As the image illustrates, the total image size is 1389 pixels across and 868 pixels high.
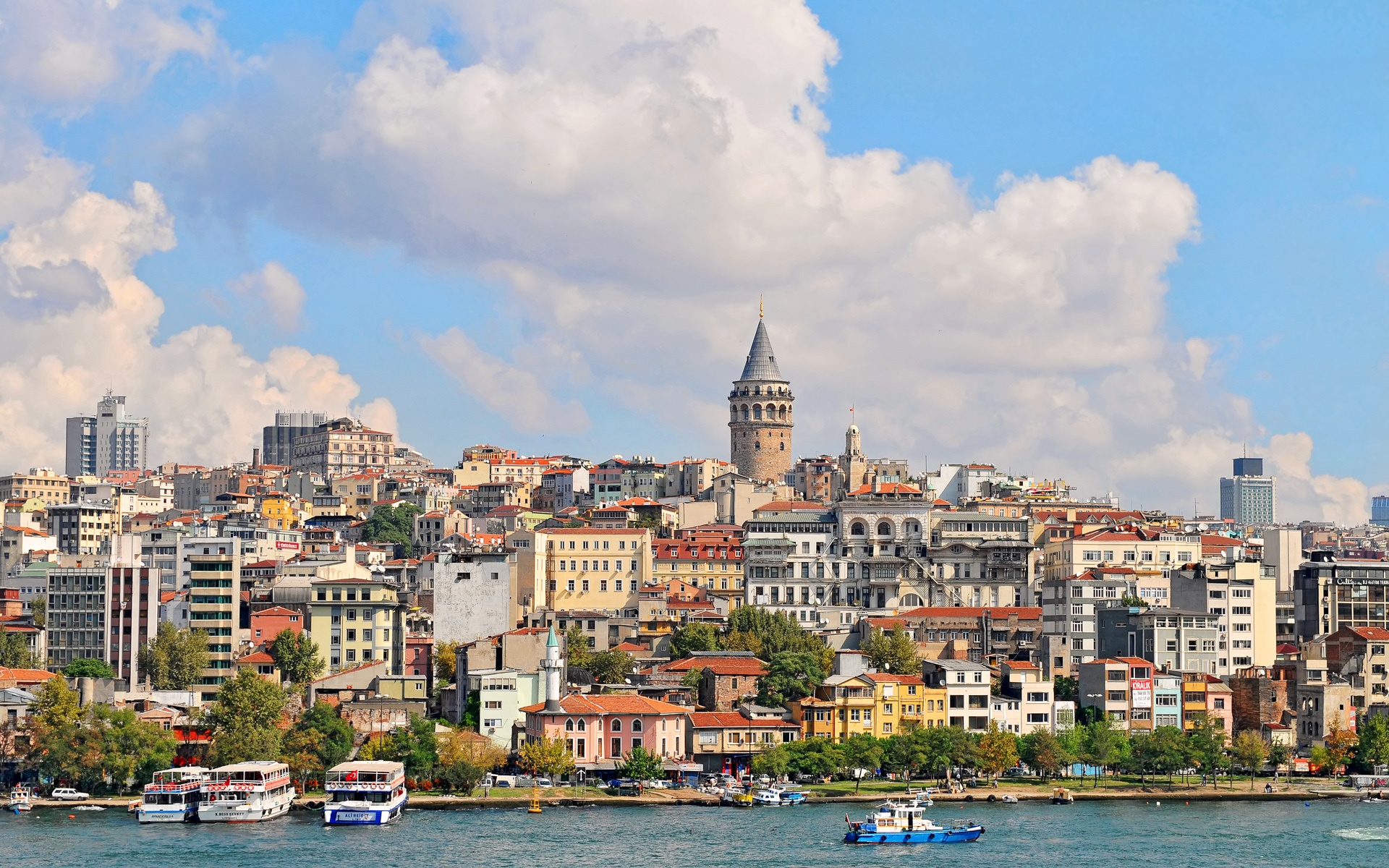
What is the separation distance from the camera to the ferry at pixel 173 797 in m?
52.4

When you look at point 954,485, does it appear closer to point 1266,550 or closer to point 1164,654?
point 1266,550

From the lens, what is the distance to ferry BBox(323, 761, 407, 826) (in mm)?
51688

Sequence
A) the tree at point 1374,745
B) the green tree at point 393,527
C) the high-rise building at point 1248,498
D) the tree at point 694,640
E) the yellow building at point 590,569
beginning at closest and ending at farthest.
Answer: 1. the tree at point 1374,745
2. the tree at point 694,640
3. the yellow building at point 590,569
4. the green tree at point 393,527
5. the high-rise building at point 1248,498

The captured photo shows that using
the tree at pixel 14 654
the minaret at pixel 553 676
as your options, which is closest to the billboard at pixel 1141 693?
the minaret at pixel 553 676

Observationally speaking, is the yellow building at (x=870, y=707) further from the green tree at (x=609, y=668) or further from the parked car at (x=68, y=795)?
the parked car at (x=68, y=795)

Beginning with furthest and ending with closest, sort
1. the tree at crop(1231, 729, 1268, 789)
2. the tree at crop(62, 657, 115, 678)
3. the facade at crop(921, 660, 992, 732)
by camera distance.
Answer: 1. the tree at crop(62, 657, 115, 678)
2. the facade at crop(921, 660, 992, 732)
3. the tree at crop(1231, 729, 1268, 789)

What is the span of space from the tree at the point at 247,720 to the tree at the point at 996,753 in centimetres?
1823

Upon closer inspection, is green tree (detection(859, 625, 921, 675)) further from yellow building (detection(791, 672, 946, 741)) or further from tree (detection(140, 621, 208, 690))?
tree (detection(140, 621, 208, 690))

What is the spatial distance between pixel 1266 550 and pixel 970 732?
89.4 ft

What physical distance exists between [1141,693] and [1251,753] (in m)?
3.64

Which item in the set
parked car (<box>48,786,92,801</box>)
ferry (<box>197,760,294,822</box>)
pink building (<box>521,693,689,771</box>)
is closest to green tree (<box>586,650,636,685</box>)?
pink building (<box>521,693,689,771</box>)

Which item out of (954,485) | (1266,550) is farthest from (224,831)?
(954,485)

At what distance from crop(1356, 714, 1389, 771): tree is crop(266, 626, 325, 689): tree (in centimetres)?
2962

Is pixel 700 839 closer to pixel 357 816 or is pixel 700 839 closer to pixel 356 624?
pixel 357 816
